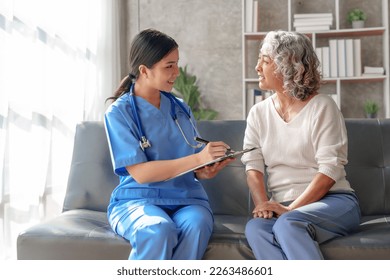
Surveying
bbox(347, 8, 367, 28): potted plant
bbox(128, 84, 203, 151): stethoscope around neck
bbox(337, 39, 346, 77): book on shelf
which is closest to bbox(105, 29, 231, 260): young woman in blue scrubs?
bbox(128, 84, 203, 151): stethoscope around neck

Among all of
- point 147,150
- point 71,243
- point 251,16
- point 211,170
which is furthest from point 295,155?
point 251,16

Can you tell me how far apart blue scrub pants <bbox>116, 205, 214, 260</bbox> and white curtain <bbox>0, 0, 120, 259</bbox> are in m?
1.26

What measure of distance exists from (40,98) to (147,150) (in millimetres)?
1480

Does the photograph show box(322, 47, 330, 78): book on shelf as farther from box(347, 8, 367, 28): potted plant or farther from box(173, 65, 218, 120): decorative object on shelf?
box(173, 65, 218, 120): decorative object on shelf

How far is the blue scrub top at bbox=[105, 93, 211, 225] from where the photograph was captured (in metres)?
2.04

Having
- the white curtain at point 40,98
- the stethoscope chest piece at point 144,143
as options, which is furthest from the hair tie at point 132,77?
the white curtain at point 40,98

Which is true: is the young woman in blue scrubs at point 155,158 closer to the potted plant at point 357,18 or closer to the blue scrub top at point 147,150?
the blue scrub top at point 147,150

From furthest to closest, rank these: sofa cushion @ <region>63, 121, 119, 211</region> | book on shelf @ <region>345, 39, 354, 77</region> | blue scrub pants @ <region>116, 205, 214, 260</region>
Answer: book on shelf @ <region>345, 39, 354, 77</region> → sofa cushion @ <region>63, 121, 119, 211</region> → blue scrub pants @ <region>116, 205, 214, 260</region>

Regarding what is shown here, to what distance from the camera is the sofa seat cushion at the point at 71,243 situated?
198cm

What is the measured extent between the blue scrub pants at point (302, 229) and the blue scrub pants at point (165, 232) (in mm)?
178

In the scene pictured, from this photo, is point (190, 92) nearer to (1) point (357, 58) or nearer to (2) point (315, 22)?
(2) point (315, 22)
